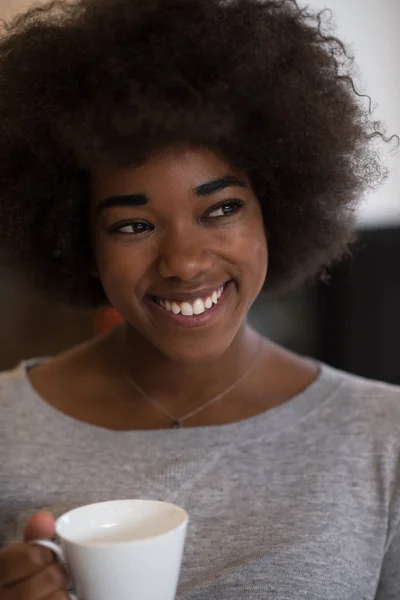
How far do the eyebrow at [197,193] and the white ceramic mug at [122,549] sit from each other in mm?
347

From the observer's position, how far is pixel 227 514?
0.93 metres

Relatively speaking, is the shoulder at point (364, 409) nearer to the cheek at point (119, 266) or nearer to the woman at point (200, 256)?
the woman at point (200, 256)

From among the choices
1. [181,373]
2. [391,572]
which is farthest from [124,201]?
[391,572]

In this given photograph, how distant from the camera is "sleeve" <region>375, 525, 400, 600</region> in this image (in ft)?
3.06

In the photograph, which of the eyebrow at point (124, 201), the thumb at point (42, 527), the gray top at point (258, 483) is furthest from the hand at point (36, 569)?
the eyebrow at point (124, 201)

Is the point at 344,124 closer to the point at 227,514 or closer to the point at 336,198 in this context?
the point at 336,198

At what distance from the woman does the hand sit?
123mm

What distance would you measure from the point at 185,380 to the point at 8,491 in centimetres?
29

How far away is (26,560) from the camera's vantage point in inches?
25.4

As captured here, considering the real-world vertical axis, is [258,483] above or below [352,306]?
below

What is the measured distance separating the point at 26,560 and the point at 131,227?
40 centimetres

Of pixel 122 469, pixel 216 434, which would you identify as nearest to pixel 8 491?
pixel 122 469

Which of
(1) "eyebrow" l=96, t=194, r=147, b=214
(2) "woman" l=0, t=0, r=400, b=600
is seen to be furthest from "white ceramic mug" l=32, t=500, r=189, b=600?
(1) "eyebrow" l=96, t=194, r=147, b=214

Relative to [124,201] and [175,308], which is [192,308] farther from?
[124,201]
